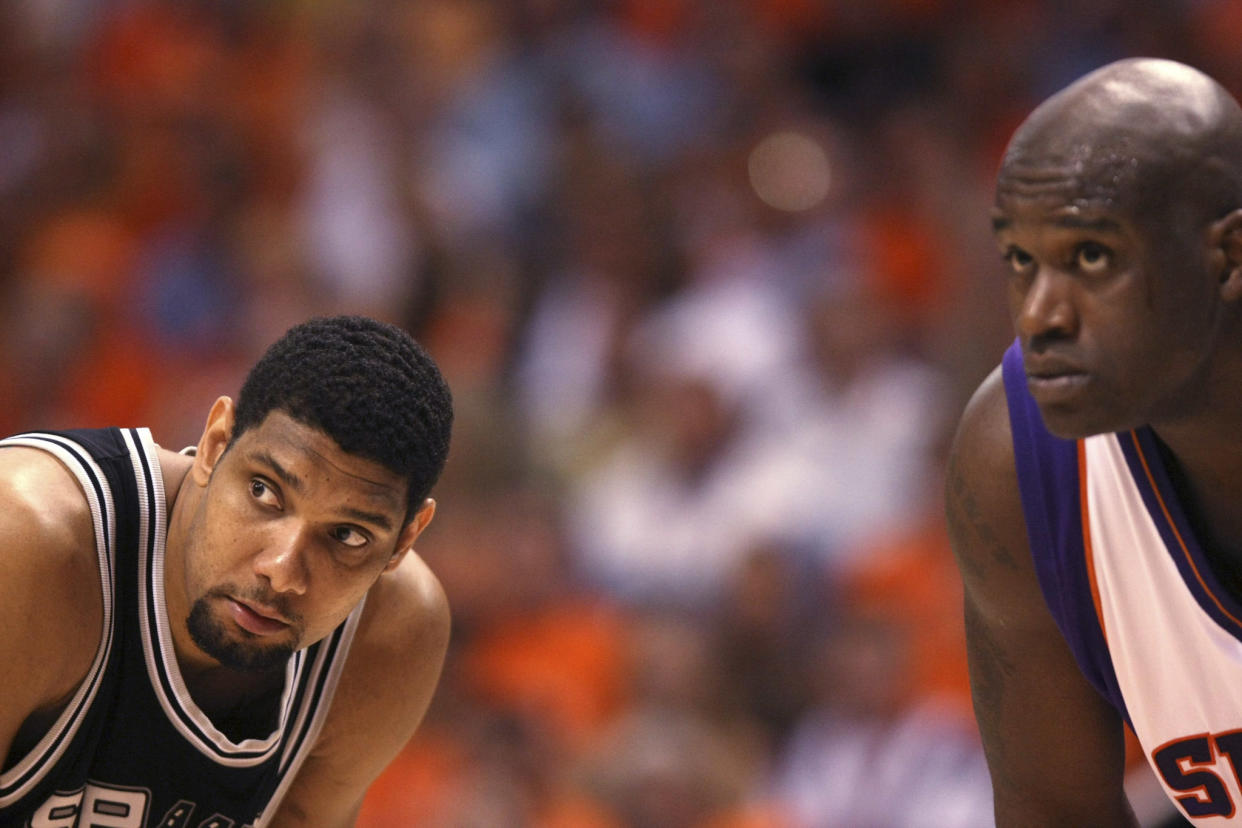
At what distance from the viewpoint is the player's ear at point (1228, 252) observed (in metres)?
1.96

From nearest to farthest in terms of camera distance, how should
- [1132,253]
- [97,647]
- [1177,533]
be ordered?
[1132,253] < [1177,533] < [97,647]

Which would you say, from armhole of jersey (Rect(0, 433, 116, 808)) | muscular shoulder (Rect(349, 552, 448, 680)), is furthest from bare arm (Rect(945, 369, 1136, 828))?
armhole of jersey (Rect(0, 433, 116, 808))

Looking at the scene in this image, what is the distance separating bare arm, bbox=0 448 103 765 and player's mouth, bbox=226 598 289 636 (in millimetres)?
206

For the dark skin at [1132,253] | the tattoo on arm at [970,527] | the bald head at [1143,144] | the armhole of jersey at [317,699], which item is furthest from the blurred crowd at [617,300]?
the bald head at [1143,144]

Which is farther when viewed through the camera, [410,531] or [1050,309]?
[410,531]

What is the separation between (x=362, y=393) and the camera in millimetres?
2406

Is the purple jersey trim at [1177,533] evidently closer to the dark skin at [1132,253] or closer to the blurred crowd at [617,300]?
the dark skin at [1132,253]

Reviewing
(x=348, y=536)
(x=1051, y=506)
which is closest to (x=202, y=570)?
(x=348, y=536)

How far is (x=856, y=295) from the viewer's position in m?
5.61

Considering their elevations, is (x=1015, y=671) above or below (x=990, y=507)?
below

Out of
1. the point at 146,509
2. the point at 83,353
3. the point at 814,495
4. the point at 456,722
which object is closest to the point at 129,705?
the point at 146,509

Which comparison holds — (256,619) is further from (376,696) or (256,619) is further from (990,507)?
(990,507)

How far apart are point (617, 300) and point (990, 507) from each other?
3855 mm

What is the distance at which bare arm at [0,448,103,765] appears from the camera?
91.2 inches
